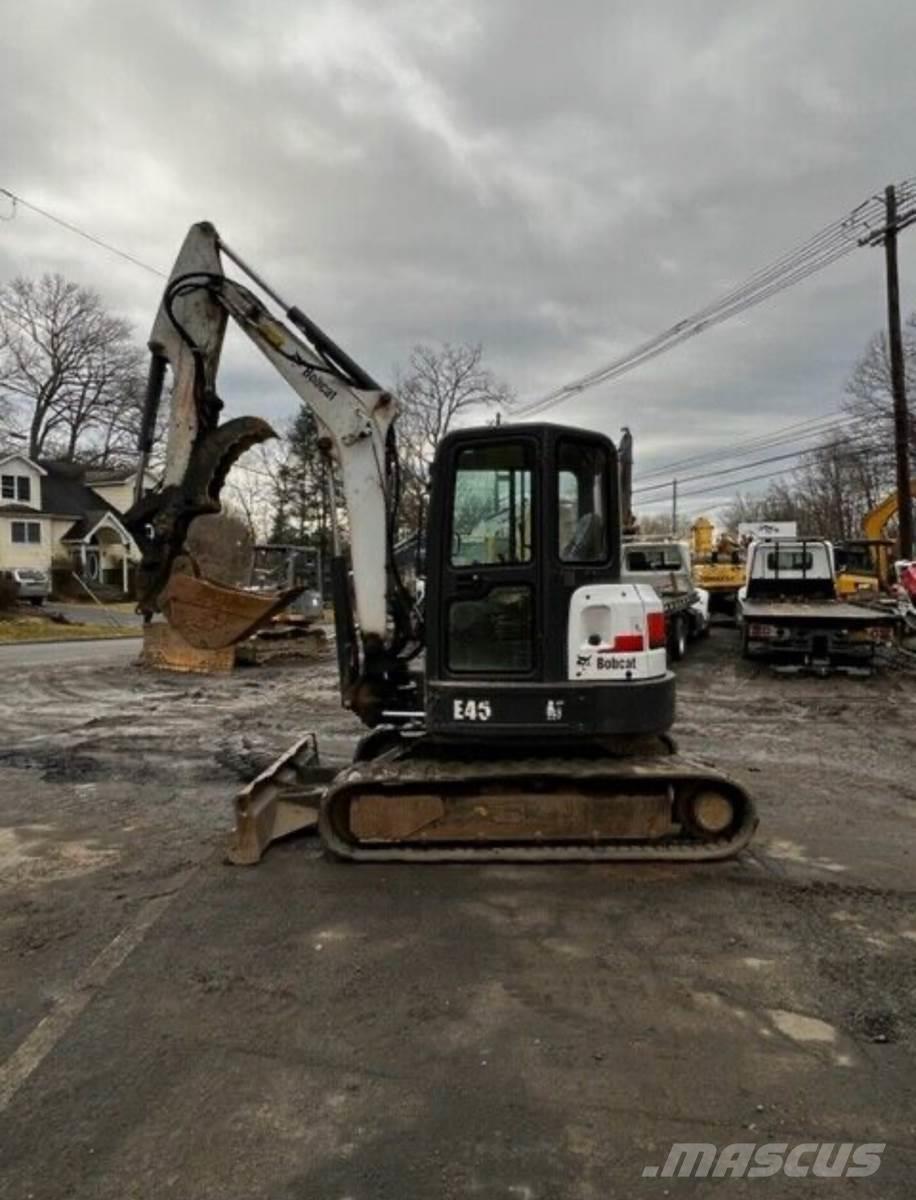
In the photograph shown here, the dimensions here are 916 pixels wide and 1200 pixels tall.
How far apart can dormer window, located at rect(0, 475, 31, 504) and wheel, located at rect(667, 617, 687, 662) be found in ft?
127

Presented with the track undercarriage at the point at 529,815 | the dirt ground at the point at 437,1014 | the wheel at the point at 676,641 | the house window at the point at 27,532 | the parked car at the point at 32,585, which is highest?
the house window at the point at 27,532

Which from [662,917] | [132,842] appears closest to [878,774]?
[662,917]

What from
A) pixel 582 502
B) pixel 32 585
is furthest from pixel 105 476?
pixel 582 502

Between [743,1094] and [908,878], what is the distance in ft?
8.89

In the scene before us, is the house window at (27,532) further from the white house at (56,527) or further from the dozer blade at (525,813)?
the dozer blade at (525,813)

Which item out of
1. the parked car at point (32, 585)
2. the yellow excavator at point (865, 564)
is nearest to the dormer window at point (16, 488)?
the parked car at point (32, 585)

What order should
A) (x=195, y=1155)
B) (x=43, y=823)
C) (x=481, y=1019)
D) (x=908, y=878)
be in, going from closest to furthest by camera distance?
(x=195, y=1155) → (x=481, y=1019) → (x=908, y=878) → (x=43, y=823)

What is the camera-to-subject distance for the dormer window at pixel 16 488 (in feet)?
146

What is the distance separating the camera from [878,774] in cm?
809

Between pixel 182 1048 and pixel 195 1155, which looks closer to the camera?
pixel 195 1155

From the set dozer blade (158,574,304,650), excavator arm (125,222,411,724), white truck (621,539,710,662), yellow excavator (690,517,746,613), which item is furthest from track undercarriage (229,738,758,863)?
yellow excavator (690,517,746,613)

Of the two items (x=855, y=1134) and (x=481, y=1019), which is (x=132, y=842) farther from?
(x=855, y=1134)

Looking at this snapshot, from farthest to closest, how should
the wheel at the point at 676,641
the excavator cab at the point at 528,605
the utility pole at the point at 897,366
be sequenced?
1. the utility pole at the point at 897,366
2. the wheel at the point at 676,641
3. the excavator cab at the point at 528,605

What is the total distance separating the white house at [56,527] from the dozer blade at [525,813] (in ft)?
139
